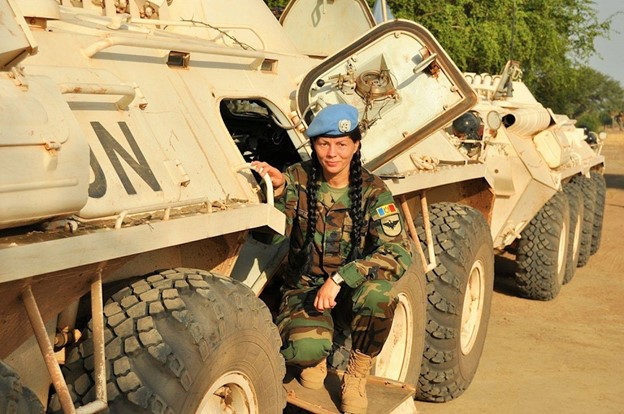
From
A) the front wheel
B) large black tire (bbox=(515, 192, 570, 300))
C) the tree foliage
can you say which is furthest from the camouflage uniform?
the tree foliage

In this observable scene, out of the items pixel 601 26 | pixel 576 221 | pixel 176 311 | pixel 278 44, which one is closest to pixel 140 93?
pixel 176 311

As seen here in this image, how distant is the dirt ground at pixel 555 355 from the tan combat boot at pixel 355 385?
6.26ft

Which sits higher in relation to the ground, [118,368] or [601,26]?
[118,368]

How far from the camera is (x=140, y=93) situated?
13.1ft

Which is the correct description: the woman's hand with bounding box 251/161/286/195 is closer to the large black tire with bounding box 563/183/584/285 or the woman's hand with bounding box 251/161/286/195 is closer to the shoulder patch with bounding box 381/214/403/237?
the shoulder patch with bounding box 381/214/403/237

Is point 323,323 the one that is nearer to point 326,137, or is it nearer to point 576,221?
point 326,137

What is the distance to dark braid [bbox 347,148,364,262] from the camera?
4.83 m

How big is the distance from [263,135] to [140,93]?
2131 mm

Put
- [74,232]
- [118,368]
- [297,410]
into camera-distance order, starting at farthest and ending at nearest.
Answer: [297,410]
[118,368]
[74,232]

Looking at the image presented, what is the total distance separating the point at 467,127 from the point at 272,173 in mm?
3592

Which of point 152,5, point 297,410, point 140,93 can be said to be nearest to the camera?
point 140,93

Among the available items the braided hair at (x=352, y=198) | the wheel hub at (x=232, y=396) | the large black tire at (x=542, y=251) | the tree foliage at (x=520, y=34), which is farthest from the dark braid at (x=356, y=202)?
the tree foliage at (x=520, y=34)

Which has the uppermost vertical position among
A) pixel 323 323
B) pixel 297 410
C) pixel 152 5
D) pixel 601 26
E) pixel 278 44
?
pixel 152 5

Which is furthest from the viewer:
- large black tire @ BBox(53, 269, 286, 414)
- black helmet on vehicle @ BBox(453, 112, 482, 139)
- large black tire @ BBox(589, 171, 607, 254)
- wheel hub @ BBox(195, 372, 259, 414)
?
large black tire @ BBox(589, 171, 607, 254)
